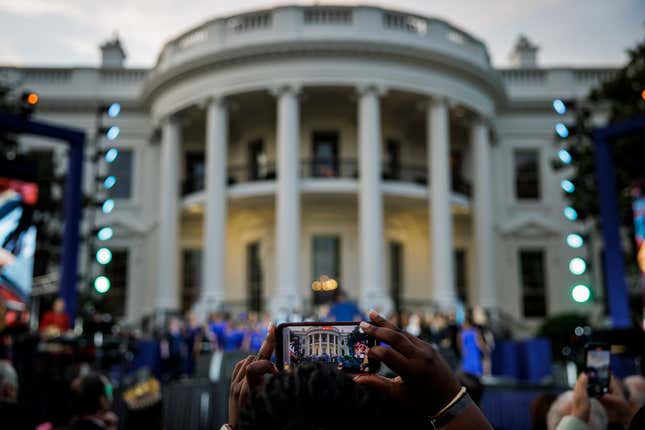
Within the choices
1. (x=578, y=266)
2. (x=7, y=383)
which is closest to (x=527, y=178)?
(x=578, y=266)

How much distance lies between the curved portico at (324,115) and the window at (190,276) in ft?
9.99

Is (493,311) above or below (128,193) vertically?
below

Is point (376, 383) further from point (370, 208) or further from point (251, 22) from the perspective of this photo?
point (251, 22)

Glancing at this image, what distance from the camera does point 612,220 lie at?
41.0 ft

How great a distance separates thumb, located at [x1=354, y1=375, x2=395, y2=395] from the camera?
1474 mm

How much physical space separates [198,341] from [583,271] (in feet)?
34.1

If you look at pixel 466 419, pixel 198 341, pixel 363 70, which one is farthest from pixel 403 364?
pixel 363 70

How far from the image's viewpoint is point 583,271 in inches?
508

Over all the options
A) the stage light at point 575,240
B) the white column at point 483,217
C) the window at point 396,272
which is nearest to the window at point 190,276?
the window at point 396,272

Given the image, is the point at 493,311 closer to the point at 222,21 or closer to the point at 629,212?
the point at 629,212

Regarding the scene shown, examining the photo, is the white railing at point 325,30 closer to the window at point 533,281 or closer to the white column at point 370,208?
the white column at point 370,208

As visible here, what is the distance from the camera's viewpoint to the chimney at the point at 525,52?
3375 cm

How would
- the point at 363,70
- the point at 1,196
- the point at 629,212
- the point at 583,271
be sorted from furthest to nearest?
the point at 363,70, the point at 629,212, the point at 583,271, the point at 1,196

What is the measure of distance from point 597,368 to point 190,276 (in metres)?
28.2
